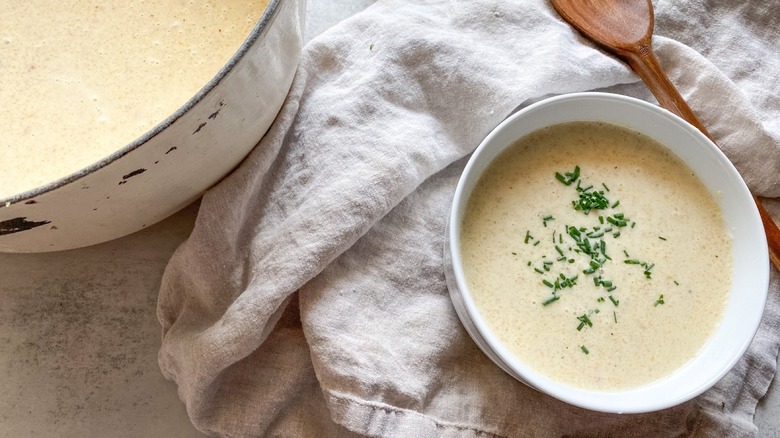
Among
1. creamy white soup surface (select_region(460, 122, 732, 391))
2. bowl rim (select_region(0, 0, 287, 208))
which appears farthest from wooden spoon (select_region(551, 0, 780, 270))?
bowl rim (select_region(0, 0, 287, 208))

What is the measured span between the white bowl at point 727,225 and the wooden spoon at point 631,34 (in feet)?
0.26

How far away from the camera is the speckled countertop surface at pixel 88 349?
121 cm

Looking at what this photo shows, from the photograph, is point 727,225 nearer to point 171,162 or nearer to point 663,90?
point 663,90

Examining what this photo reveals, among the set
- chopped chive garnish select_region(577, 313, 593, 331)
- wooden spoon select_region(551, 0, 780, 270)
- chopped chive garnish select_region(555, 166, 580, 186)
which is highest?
wooden spoon select_region(551, 0, 780, 270)

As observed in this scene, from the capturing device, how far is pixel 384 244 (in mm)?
1217

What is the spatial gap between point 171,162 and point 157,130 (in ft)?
→ 0.29

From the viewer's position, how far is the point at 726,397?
3.94ft

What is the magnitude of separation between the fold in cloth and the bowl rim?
0.29 m

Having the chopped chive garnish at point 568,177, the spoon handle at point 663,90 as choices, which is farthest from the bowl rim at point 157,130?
the spoon handle at point 663,90

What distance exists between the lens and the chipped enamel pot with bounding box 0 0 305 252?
0.88m

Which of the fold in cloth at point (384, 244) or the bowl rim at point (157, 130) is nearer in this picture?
the bowl rim at point (157, 130)

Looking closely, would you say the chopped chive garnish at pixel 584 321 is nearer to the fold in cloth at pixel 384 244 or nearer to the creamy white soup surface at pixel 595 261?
the creamy white soup surface at pixel 595 261

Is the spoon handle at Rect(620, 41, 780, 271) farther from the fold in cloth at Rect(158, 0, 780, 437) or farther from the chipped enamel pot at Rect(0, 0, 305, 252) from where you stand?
the chipped enamel pot at Rect(0, 0, 305, 252)

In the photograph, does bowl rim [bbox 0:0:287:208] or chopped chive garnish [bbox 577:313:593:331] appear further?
chopped chive garnish [bbox 577:313:593:331]
